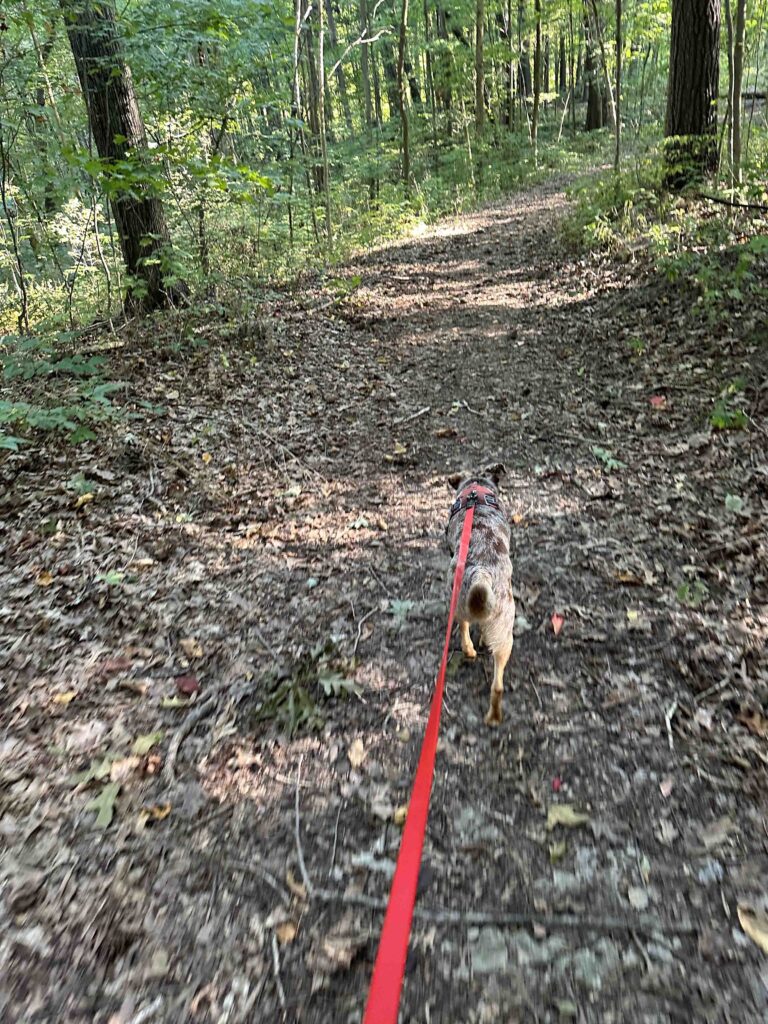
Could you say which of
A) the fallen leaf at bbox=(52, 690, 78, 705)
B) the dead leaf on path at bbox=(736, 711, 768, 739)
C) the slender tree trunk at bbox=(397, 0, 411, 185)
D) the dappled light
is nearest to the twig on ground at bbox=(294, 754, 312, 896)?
the dappled light

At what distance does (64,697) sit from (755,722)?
3.42m

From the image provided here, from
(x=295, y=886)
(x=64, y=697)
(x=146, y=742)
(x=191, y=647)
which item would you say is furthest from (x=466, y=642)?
(x=64, y=697)

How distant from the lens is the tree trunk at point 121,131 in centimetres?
669

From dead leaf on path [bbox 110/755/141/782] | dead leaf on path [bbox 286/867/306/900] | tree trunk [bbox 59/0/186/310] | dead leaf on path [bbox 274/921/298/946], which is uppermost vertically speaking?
tree trunk [bbox 59/0/186/310]

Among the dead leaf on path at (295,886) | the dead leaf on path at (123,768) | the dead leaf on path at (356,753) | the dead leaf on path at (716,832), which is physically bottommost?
the dead leaf on path at (716,832)

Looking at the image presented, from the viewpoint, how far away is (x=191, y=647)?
3646mm

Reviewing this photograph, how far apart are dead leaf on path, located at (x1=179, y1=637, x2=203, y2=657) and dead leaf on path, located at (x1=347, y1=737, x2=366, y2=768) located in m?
1.17

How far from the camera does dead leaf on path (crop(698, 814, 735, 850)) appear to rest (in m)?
2.37

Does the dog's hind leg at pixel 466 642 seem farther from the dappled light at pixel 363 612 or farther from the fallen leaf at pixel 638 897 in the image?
the fallen leaf at pixel 638 897

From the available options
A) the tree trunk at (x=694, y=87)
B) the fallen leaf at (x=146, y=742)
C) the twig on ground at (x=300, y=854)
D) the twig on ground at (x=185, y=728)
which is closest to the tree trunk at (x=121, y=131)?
the twig on ground at (x=185, y=728)

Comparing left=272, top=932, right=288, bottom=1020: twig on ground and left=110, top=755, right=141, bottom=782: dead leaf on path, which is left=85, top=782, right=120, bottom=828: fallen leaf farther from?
left=272, top=932, right=288, bottom=1020: twig on ground

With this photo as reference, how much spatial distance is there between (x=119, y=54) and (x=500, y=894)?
8670 millimetres

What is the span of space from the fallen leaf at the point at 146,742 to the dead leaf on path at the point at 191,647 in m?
0.60

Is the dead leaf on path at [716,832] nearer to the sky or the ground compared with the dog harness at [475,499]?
nearer to the ground
